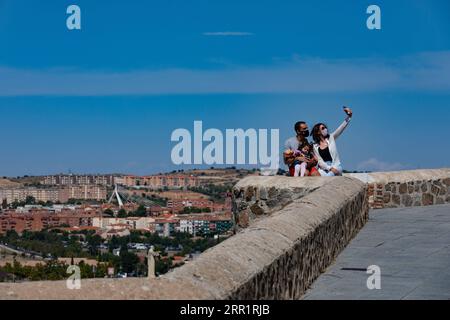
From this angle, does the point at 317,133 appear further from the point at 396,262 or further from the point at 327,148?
the point at 396,262

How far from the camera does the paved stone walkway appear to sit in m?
7.33

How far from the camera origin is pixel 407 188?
14969 millimetres

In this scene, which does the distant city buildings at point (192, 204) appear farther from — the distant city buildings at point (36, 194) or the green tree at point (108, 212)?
the distant city buildings at point (36, 194)

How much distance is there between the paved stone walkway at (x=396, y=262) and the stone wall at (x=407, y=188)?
182cm

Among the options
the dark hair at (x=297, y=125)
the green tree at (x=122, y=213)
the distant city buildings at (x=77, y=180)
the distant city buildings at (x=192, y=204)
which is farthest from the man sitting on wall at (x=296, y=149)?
the distant city buildings at (x=77, y=180)

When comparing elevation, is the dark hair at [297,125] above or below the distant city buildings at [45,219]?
above

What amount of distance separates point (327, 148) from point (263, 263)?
21.2 ft

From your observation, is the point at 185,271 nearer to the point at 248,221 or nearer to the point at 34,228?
the point at 248,221

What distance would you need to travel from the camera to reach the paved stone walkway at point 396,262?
733cm

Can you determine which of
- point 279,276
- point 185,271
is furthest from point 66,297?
point 279,276

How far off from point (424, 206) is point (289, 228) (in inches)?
323

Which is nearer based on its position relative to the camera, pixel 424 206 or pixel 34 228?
pixel 424 206

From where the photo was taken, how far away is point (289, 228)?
24.2 ft
